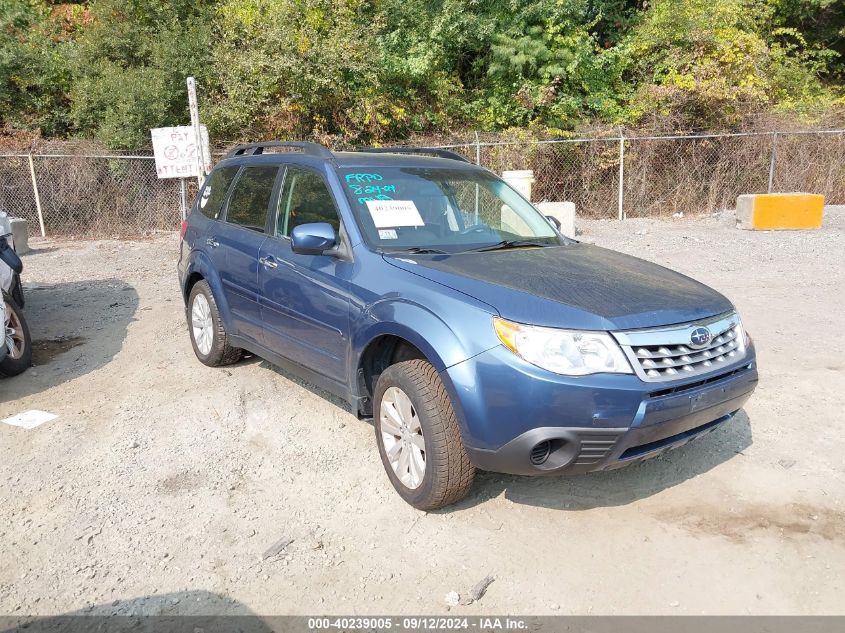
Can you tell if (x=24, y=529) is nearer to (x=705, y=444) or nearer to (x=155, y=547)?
(x=155, y=547)

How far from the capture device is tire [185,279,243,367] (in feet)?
17.1

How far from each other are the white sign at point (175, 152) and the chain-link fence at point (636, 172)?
3383 millimetres

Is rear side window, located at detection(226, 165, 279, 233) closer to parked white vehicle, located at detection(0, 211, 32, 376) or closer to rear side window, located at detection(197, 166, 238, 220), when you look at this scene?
rear side window, located at detection(197, 166, 238, 220)

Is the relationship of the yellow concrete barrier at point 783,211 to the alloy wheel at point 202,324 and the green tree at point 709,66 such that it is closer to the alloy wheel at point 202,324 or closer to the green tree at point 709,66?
the green tree at point 709,66

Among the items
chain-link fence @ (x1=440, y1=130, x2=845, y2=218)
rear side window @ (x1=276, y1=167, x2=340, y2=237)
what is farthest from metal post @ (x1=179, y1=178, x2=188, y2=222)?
rear side window @ (x1=276, y1=167, x2=340, y2=237)

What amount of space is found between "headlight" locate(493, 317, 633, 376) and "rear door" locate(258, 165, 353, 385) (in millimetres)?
1153

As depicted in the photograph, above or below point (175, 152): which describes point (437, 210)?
below

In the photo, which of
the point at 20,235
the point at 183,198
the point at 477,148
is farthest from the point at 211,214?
the point at 477,148

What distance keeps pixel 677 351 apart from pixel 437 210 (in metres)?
1.75

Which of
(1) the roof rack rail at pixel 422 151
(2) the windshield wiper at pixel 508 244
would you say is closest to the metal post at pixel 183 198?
(1) the roof rack rail at pixel 422 151

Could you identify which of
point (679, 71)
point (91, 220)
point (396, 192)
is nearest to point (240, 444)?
point (396, 192)

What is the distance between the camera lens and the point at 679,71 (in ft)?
60.2

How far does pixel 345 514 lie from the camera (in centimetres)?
341

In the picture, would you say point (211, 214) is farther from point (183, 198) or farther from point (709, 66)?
point (709, 66)
